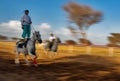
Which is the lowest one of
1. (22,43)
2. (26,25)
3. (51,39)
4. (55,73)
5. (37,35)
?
(55,73)

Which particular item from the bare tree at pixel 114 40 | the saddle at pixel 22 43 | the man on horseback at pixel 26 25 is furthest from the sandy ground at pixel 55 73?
the bare tree at pixel 114 40

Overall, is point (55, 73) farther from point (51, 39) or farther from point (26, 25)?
point (51, 39)

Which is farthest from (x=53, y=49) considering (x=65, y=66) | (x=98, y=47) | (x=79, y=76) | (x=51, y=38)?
(x=98, y=47)

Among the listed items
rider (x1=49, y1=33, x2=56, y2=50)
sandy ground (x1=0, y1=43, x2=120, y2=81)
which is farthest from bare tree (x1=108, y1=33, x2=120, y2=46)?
sandy ground (x1=0, y1=43, x2=120, y2=81)

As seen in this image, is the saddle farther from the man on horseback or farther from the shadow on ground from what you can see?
the shadow on ground

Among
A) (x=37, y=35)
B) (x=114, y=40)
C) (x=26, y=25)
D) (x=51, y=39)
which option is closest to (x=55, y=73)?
(x=37, y=35)

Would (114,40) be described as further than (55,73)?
Yes

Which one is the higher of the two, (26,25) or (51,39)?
(26,25)

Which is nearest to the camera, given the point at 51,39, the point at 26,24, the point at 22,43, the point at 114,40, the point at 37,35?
the point at 37,35

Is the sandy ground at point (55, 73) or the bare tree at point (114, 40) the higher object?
the bare tree at point (114, 40)

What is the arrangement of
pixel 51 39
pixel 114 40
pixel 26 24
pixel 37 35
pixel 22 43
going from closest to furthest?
1. pixel 37 35
2. pixel 26 24
3. pixel 22 43
4. pixel 51 39
5. pixel 114 40

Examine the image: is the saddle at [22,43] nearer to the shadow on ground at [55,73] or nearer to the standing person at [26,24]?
the standing person at [26,24]

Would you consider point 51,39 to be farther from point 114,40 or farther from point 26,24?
point 114,40

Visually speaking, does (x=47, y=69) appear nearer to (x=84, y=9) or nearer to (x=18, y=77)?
(x=18, y=77)
